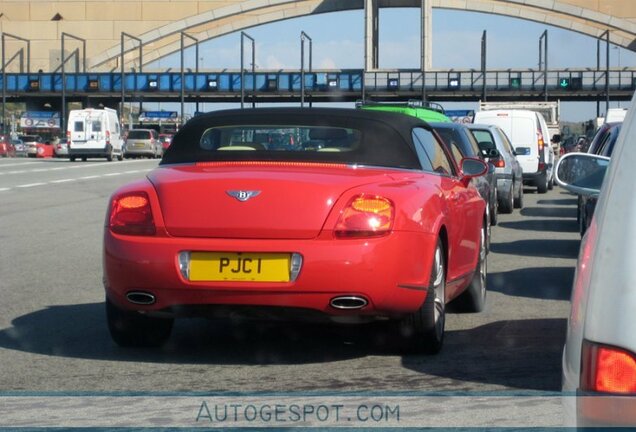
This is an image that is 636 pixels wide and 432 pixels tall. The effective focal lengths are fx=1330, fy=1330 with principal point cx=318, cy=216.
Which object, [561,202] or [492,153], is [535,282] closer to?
Answer: [492,153]

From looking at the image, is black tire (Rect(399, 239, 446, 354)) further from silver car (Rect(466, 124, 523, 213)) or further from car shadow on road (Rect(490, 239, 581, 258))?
→ silver car (Rect(466, 124, 523, 213))

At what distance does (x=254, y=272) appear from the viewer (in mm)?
6492

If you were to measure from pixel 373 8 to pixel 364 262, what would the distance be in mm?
98960

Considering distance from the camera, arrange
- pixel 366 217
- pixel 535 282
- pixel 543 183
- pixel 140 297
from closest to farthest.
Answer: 1. pixel 366 217
2. pixel 140 297
3. pixel 535 282
4. pixel 543 183

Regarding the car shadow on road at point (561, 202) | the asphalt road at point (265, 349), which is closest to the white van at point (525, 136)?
the car shadow on road at point (561, 202)

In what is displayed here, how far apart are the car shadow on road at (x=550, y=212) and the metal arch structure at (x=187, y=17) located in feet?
272

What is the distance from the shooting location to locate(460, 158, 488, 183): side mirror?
8.95 m

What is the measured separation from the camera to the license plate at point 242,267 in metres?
6.48

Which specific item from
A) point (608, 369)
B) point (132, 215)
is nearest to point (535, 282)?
point (132, 215)

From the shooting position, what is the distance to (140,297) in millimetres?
6766

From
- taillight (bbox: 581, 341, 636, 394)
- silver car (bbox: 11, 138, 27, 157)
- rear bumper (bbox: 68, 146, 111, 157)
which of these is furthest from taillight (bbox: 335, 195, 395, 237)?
silver car (bbox: 11, 138, 27, 157)

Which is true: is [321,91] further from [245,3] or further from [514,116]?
[514,116]

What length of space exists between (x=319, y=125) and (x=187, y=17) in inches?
4395

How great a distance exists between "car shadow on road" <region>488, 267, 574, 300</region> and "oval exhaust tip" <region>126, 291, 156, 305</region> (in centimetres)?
409
